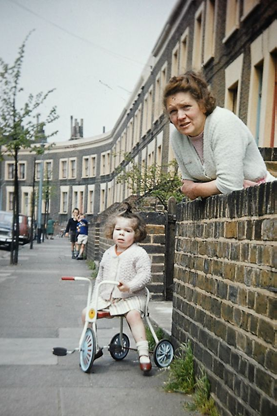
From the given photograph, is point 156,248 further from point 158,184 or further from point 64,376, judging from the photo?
point 64,376

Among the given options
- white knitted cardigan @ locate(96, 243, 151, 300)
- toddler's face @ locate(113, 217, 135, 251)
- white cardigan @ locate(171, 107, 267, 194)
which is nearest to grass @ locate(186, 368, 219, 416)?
white knitted cardigan @ locate(96, 243, 151, 300)

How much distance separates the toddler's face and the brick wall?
52cm

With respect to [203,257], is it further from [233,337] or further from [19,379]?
[19,379]

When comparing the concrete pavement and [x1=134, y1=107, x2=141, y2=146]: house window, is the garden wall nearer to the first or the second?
the concrete pavement

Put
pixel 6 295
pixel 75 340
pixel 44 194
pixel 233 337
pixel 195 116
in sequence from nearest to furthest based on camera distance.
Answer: pixel 233 337 < pixel 195 116 < pixel 75 340 < pixel 6 295 < pixel 44 194

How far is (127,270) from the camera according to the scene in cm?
527

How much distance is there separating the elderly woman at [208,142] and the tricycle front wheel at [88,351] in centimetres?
145

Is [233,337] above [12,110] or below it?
below

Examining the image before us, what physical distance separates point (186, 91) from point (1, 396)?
2.34 metres

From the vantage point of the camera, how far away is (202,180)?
4340 mm

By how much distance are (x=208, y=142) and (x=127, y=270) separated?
1626mm

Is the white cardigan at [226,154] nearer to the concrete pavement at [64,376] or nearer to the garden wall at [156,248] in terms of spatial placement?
the concrete pavement at [64,376]

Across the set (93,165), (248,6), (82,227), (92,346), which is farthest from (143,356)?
(93,165)

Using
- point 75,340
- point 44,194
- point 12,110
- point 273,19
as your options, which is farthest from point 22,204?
point 75,340
